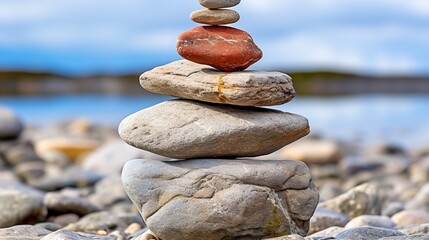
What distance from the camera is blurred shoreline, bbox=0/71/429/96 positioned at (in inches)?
3356

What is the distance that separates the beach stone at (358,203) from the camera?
8.90 m

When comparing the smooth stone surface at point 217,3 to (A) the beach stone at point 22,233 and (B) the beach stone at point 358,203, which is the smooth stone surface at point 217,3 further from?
(B) the beach stone at point 358,203

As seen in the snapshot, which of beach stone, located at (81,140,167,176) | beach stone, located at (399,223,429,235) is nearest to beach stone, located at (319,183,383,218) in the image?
beach stone, located at (399,223,429,235)

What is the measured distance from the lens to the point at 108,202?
10836 mm

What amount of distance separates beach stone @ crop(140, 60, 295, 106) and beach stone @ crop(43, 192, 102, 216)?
9.94ft

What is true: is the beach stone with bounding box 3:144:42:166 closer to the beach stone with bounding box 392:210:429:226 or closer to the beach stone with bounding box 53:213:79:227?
the beach stone with bounding box 53:213:79:227

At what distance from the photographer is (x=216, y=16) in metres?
6.47

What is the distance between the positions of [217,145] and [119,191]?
562 cm

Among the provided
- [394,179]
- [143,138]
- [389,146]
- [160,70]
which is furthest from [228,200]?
[389,146]

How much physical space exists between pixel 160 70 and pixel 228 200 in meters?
1.31

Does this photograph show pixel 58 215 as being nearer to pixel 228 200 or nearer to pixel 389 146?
pixel 228 200

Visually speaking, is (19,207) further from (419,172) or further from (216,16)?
(419,172)

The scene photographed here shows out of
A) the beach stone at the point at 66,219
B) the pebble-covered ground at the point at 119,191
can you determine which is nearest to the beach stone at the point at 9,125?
the pebble-covered ground at the point at 119,191

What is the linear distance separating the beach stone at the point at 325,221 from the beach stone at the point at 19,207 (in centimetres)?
312
